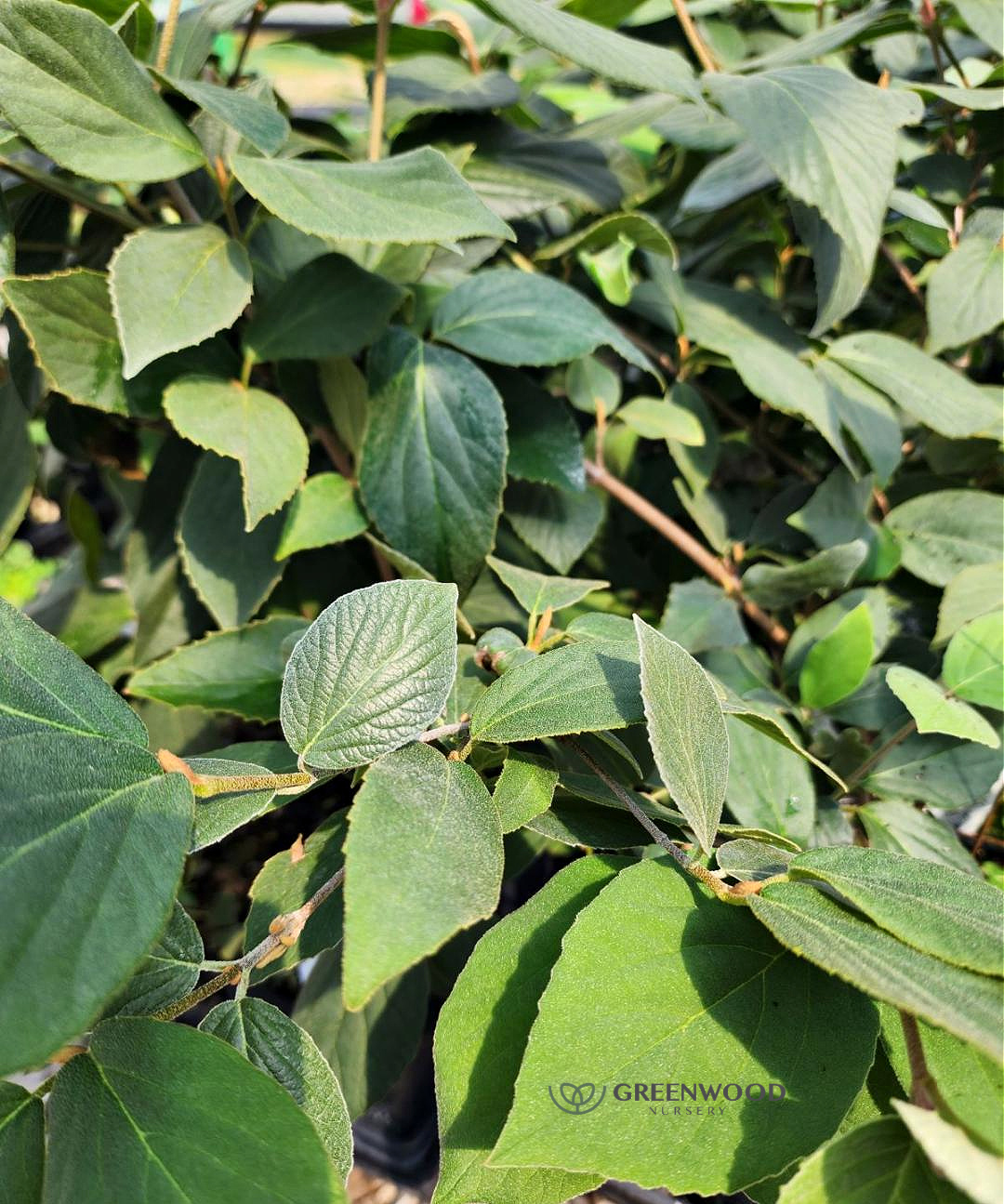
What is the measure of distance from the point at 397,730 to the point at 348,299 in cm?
27

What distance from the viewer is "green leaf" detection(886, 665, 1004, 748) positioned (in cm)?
39

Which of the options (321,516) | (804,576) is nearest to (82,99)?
(321,516)

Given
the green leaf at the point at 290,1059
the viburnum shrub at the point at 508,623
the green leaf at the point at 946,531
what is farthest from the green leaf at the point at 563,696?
the green leaf at the point at 946,531

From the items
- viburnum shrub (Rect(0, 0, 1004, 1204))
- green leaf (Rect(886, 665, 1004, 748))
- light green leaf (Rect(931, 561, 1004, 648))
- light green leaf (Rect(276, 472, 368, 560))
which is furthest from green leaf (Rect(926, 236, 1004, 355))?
light green leaf (Rect(276, 472, 368, 560))

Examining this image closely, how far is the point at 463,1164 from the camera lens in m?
0.26

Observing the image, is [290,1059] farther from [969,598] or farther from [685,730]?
[969,598]

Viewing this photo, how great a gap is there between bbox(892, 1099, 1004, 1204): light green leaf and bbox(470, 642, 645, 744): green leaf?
4.9 inches

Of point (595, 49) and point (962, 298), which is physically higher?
point (595, 49)

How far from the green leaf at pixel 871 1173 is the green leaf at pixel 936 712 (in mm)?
196

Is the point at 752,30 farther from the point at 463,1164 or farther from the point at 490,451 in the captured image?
the point at 463,1164

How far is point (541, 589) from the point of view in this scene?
1.37ft

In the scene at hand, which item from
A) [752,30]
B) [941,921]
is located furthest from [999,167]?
[941,921]

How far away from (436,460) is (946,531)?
1.08 ft

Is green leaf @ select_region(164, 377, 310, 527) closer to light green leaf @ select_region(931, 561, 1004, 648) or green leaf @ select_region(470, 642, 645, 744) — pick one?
green leaf @ select_region(470, 642, 645, 744)
